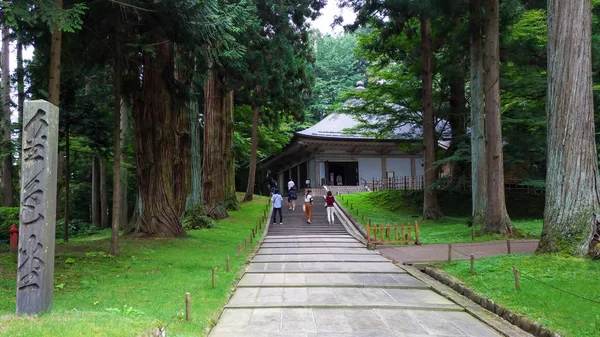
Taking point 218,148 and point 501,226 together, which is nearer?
point 501,226

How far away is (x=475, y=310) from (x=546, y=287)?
1.22 metres

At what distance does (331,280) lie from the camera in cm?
826

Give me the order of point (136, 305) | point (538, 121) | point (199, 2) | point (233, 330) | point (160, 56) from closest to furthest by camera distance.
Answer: point (233, 330), point (136, 305), point (199, 2), point (160, 56), point (538, 121)

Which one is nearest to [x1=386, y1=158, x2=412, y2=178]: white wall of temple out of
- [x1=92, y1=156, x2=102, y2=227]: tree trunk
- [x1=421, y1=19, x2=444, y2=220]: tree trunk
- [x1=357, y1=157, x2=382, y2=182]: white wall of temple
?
[x1=357, y1=157, x2=382, y2=182]: white wall of temple

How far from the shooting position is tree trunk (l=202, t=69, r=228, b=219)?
2028 centimetres

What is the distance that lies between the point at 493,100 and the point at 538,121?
641cm

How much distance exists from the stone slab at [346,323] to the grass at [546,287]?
A: 2.31ft

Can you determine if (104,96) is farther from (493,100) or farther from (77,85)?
(493,100)

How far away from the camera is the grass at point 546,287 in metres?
5.02

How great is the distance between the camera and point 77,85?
13.6m

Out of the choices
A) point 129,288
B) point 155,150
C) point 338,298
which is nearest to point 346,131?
point 155,150

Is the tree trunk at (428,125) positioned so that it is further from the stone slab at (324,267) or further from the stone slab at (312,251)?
the stone slab at (324,267)

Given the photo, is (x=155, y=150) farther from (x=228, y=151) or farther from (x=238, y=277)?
(x=228, y=151)

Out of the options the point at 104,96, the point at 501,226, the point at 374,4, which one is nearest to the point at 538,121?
the point at 501,226
